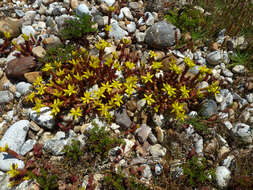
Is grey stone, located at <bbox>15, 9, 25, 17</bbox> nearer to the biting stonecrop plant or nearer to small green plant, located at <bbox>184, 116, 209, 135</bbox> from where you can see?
the biting stonecrop plant

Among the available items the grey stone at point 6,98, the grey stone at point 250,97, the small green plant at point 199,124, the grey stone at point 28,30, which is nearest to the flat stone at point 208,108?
the small green plant at point 199,124

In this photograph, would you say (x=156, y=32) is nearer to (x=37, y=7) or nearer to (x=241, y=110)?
(x=241, y=110)

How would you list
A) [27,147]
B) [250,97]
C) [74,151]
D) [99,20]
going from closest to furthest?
1. [74,151]
2. [27,147]
3. [250,97]
4. [99,20]

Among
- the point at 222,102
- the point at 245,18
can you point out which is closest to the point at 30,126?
the point at 222,102

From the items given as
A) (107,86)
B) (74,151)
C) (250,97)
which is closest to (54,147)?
(74,151)

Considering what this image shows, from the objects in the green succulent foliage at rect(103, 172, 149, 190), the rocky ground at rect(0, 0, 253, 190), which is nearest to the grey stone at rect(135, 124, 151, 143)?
the rocky ground at rect(0, 0, 253, 190)

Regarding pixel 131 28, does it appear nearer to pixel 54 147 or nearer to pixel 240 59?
pixel 240 59
